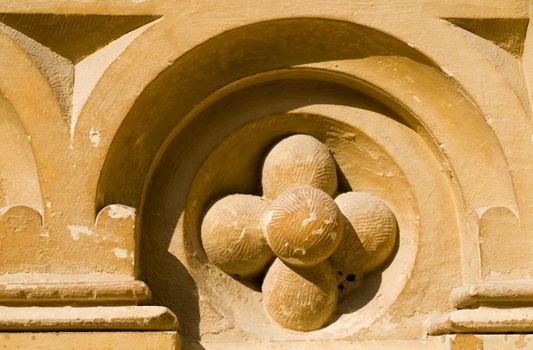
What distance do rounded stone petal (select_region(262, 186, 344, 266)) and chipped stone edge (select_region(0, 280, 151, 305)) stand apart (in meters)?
0.44

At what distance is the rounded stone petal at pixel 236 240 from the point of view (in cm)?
280

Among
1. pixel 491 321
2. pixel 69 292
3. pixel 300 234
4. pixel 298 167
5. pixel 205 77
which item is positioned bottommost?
pixel 491 321

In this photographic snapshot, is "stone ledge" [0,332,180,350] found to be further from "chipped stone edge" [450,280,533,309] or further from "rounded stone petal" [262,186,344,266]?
"chipped stone edge" [450,280,533,309]

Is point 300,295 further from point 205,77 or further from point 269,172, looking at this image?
point 205,77

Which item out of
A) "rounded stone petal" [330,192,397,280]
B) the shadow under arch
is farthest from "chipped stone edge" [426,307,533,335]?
the shadow under arch

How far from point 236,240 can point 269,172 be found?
0.25m

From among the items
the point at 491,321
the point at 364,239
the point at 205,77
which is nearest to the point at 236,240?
the point at 364,239

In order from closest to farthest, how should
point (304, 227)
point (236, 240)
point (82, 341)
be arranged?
point (82, 341) < point (304, 227) < point (236, 240)

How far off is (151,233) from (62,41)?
0.64 meters

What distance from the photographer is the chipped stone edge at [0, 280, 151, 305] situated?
2512 millimetres

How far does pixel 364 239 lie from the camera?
281 cm

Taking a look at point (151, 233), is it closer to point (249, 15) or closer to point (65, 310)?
point (65, 310)

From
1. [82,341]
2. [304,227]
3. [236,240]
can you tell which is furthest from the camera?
[236,240]

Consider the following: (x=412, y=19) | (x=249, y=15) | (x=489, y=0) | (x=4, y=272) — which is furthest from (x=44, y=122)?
(x=489, y=0)
